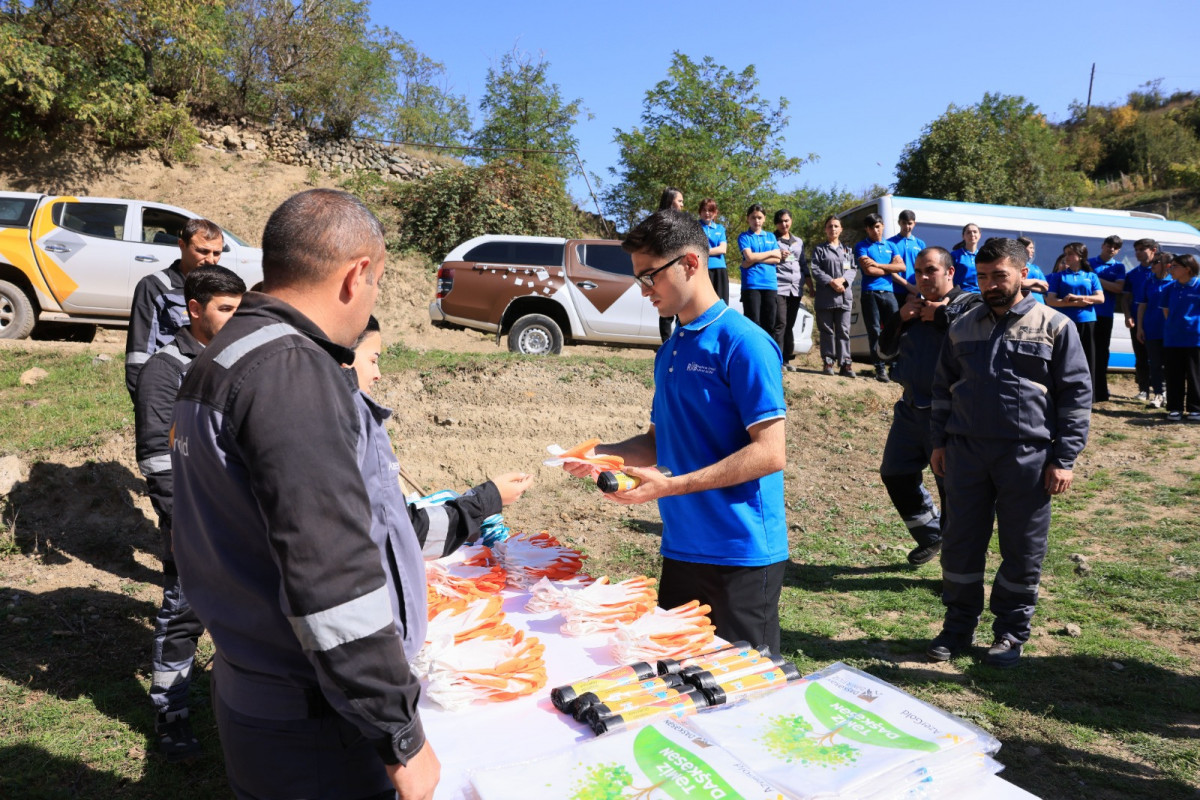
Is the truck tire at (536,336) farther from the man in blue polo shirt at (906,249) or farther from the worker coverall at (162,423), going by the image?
the worker coverall at (162,423)

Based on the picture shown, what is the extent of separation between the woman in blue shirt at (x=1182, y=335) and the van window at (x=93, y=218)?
15.2 meters

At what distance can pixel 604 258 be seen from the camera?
500 inches

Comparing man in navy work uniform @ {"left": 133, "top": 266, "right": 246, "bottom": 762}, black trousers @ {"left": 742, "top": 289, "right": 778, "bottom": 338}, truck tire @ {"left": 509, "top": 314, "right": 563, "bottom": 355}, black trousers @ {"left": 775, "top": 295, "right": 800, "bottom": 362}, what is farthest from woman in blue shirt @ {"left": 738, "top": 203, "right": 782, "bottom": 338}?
man in navy work uniform @ {"left": 133, "top": 266, "right": 246, "bottom": 762}

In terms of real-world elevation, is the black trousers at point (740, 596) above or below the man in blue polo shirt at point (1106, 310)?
below

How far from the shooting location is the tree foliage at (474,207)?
19.2 metres

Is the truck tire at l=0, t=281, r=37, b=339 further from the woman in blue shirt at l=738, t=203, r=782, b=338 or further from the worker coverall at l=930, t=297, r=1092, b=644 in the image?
the worker coverall at l=930, t=297, r=1092, b=644

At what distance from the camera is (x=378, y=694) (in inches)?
59.2

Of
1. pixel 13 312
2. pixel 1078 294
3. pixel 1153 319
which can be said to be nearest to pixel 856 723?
pixel 1078 294

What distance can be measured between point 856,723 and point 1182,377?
12596 mm

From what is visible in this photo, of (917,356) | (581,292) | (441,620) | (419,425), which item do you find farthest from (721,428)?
(581,292)

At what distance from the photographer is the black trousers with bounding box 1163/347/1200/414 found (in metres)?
11.4

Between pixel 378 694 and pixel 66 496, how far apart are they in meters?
6.40

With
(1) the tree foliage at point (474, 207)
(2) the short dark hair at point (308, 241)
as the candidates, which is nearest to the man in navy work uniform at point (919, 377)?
(2) the short dark hair at point (308, 241)

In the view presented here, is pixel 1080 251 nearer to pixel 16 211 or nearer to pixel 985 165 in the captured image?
pixel 16 211
